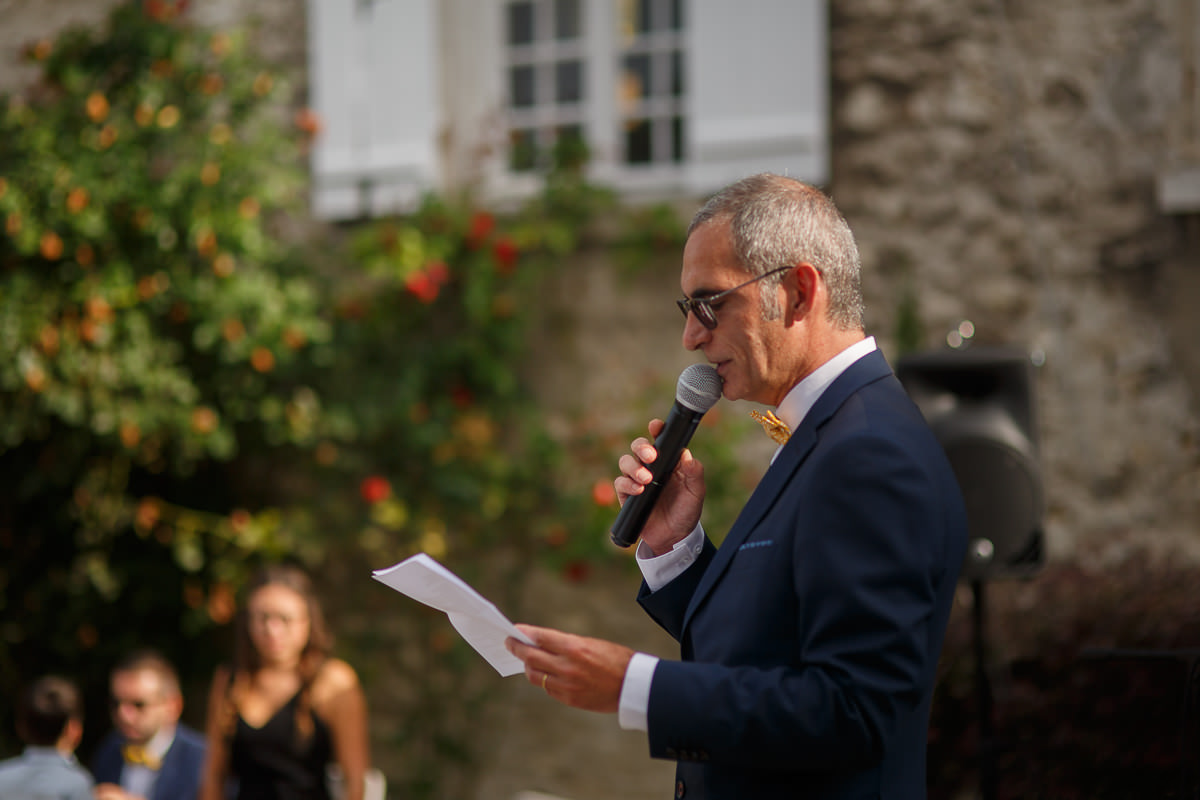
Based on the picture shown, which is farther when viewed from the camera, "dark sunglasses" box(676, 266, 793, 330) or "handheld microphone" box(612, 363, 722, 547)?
"handheld microphone" box(612, 363, 722, 547)

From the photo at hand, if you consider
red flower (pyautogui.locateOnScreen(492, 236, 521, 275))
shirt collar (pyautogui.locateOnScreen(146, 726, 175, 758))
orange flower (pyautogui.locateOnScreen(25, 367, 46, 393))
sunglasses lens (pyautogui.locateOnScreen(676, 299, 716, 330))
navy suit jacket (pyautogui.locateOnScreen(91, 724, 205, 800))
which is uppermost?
red flower (pyautogui.locateOnScreen(492, 236, 521, 275))

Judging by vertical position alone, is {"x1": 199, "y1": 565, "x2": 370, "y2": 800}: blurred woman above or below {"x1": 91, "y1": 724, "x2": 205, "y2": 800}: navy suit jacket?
above

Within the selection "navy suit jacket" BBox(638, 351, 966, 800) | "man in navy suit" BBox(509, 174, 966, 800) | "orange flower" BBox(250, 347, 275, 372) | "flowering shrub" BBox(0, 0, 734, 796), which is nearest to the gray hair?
"man in navy suit" BBox(509, 174, 966, 800)

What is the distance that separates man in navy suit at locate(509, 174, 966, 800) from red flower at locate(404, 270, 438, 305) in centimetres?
332

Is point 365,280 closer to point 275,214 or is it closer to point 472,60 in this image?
point 275,214

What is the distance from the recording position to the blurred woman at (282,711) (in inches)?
150

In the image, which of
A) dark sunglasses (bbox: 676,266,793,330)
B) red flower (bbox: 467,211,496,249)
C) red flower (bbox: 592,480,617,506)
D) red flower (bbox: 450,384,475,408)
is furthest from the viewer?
red flower (bbox: 450,384,475,408)

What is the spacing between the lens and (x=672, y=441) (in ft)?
5.94

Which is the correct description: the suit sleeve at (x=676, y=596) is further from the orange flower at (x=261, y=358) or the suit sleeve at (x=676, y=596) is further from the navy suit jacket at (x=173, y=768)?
the orange flower at (x=261, y=358)

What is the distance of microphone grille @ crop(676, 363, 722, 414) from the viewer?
1811mm

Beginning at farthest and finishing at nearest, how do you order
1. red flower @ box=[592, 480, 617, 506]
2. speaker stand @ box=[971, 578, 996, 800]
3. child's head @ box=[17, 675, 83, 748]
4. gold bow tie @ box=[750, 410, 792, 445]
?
red flower @ box=[592, 480, 617, 506]
child's head @ box=[17, 675, 83, 748]
speaker stand @ box=[971, 578, 996, 800]
gold bow tie @ box=[750, 410, 792, 445]

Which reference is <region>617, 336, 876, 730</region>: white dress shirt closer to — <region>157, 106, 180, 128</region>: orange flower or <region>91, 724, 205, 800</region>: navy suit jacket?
<region>91, 724, 205, 800</region>: navy suit jacket

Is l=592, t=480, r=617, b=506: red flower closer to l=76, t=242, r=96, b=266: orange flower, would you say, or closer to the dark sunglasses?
l=76, t=242, r=96, b=266: orange flower

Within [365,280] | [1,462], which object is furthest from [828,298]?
[1,462]
